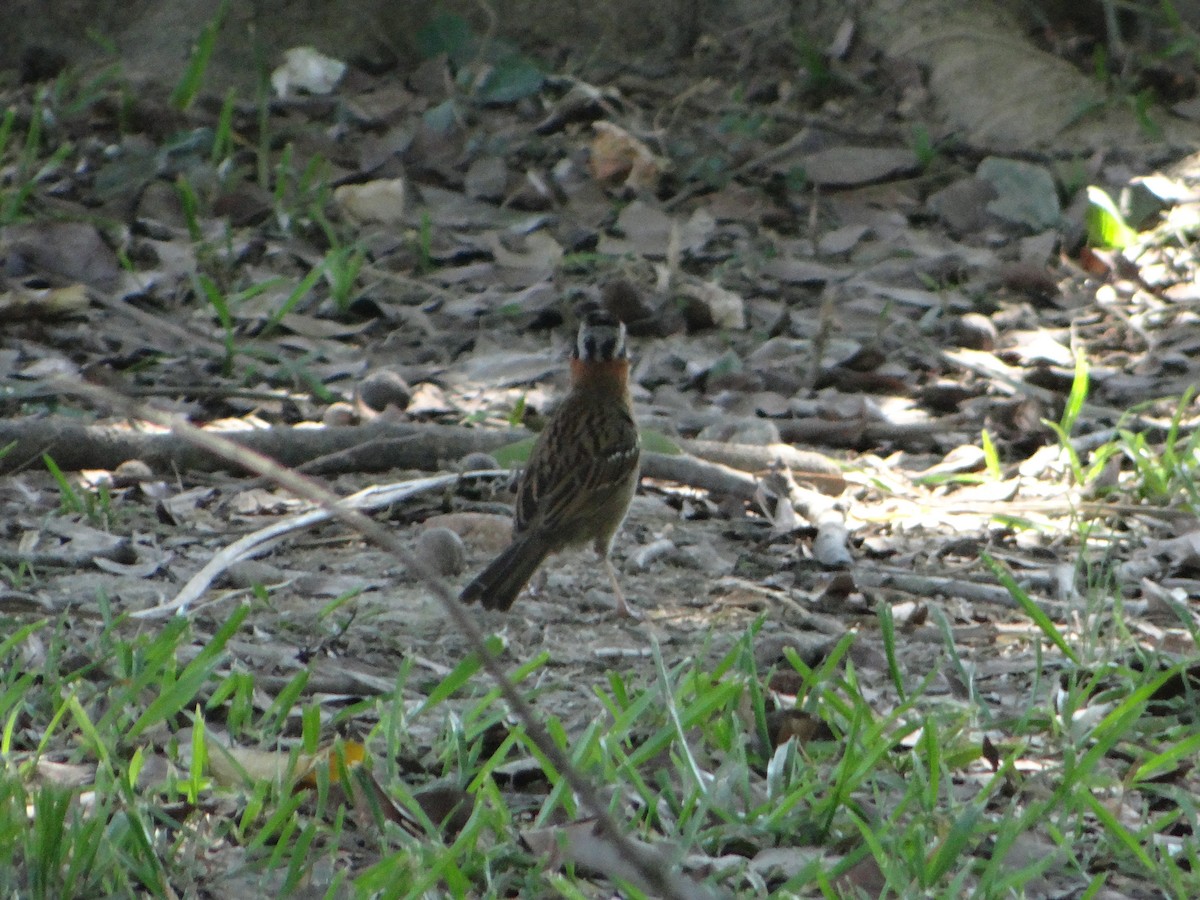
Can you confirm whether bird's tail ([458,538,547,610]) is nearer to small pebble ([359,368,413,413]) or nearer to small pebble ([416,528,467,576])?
small pebble ([416,528,467,576])

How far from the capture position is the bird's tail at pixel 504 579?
14.4 feet

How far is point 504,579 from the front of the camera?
4434 millimetres

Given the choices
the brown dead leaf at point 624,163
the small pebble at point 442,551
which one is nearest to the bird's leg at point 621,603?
the small pebble at point 442,551

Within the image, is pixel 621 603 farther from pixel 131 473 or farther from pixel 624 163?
pixel 624 163

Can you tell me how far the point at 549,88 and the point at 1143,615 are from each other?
18.6 feet

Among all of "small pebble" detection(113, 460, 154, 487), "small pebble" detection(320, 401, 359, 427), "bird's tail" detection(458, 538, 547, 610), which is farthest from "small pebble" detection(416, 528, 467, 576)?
"small pebble" detection(320, 401, 359, 427)

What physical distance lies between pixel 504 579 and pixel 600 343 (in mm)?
1385

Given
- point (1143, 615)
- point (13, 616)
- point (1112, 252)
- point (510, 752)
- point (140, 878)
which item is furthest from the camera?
point (1112, 252)

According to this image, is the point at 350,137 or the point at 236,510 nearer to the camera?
the point at 236,510

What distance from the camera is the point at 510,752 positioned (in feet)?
11.6

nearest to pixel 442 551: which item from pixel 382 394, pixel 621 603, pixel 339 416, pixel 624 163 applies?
pixel 621 603

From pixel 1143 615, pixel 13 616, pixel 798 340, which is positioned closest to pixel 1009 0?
pixel 798 340

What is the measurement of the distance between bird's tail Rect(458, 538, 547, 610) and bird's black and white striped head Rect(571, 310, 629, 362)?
46.5 inches

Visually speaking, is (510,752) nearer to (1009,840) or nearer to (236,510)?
(1009,840)
